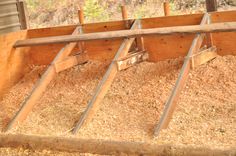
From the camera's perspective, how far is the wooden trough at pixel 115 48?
16.0 feet

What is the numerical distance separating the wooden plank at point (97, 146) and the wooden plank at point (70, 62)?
87.3 inches

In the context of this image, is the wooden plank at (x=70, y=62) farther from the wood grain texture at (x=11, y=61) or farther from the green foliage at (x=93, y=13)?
the green foliage at (x=93, y=13)

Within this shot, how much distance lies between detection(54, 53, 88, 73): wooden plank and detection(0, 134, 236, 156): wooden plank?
2219 millimetres

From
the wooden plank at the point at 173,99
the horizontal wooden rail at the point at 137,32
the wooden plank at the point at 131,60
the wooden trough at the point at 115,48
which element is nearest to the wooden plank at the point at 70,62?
the wooden trough at the point at 115,48

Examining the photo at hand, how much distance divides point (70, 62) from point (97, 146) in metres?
2.90

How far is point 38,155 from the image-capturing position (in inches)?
160

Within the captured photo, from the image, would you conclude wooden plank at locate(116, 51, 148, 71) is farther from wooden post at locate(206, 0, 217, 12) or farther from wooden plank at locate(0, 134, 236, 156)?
wooden plank at locate(0, 134, 236, 156)

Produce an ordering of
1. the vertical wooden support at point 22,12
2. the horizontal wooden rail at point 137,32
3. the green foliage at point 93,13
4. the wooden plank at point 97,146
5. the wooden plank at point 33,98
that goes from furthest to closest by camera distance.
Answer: the green foliage at point 93,13
the vertical wooden support at point 22,12
the wooden plank at point 33,98
the horizontal wooden rail at point 137,32
the wooden plank at point 97,146

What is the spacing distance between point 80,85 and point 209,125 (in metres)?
2.03

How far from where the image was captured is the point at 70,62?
590 cm

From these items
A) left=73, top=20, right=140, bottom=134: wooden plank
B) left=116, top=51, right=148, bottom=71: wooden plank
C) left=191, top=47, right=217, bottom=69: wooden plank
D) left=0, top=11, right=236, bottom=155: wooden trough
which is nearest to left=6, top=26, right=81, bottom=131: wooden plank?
left=0, top=11, right=236, bottom=155: wooden trough

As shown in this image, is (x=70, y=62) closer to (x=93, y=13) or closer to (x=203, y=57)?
(x=203, y=57)

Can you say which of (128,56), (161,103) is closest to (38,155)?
(161,103)

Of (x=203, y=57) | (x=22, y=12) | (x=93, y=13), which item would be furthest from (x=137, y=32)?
(x=93, y=13)
